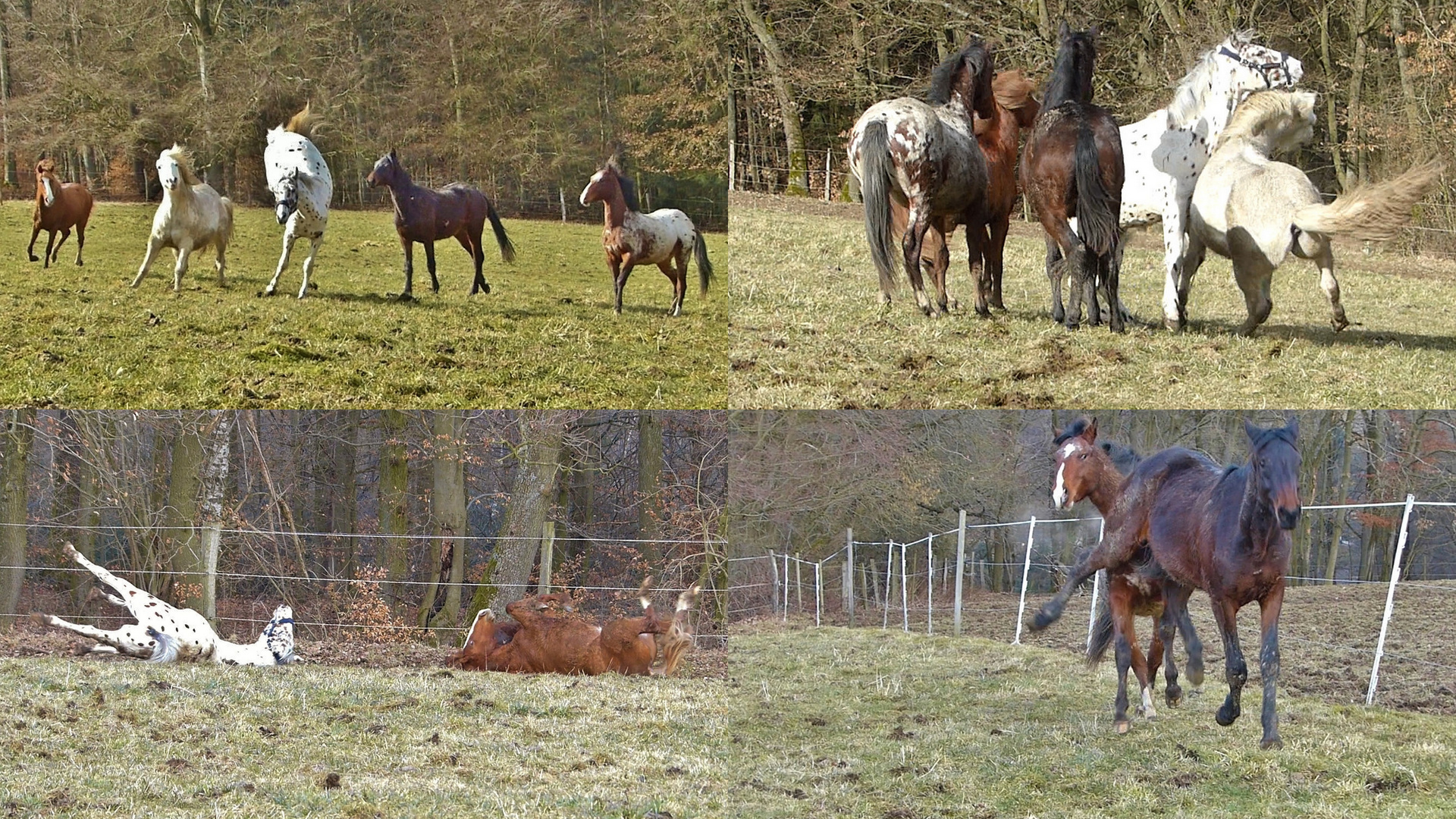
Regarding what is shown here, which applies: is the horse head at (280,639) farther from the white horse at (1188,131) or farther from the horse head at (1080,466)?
the white horse at (1188,131)

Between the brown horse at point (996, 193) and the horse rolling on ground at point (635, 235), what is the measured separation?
247cm

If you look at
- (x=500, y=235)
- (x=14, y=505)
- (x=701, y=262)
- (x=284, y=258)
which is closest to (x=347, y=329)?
(x=284, y=258)

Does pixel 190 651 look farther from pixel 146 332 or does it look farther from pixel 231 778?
pixel 231 778

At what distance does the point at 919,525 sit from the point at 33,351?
34.4 ft

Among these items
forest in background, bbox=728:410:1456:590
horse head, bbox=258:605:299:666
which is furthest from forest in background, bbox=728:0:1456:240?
horse head, bbox=258:605:299:666

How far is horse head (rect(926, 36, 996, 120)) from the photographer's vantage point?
9375 mm

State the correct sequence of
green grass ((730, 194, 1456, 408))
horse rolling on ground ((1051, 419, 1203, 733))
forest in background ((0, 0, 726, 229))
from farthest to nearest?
forest in background ((0, 0, 726, 229)) < green grass ((730, 194, 1456, 408)) < horse rolling on ground ((1051, 419, 1203, 733))

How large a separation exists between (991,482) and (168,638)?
979cm

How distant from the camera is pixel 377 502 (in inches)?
A: 586

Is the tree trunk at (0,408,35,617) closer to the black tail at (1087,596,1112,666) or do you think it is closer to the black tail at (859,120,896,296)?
the black tail at (859,120,896,296)

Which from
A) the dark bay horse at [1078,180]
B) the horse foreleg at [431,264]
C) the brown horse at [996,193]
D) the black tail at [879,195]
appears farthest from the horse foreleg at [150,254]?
the dark bay horse at [1078,180]

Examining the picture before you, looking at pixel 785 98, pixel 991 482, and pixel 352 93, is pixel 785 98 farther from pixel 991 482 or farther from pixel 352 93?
pixel 352 93

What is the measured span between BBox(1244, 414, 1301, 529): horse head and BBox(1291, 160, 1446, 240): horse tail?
3.79m

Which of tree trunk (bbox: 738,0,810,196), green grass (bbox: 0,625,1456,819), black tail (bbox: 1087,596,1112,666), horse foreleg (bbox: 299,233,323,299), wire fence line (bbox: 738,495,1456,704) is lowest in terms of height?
wire fence line (bbox: 738,495,1456,704)
